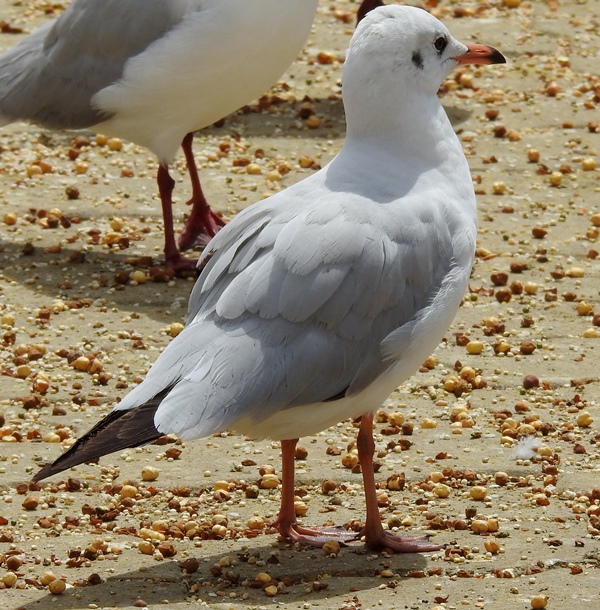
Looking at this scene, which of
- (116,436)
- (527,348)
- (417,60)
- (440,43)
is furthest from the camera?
(527,348)

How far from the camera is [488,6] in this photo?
10.2 m

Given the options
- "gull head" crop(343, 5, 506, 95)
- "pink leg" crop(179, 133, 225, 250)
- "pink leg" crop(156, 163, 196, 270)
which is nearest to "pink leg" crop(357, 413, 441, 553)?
"gull head" crop(343, 5, 506, 95)

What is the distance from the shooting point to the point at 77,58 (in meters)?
6.93

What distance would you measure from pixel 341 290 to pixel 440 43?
108 centimetres

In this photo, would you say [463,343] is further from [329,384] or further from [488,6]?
[488,6]

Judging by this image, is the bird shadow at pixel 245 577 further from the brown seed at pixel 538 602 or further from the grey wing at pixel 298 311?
the grey wing at pixel 298 311

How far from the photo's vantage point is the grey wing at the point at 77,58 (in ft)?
21.8

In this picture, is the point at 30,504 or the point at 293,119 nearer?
the point at 30,504

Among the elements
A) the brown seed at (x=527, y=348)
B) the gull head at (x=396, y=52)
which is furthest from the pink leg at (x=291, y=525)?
the brown seed at (x=527, y=348)

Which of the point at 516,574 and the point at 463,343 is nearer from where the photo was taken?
the point at 516,574

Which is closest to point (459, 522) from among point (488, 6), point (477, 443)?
point (477, 443)

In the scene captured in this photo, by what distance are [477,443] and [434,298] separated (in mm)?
1042

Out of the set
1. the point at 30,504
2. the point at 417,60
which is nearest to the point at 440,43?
the point at 417,60

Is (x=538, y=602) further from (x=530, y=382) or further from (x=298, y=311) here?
(x=530, y=382)
